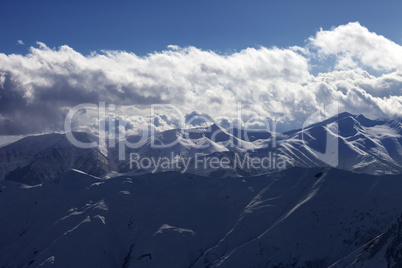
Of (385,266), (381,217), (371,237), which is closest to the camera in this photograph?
(385,266)

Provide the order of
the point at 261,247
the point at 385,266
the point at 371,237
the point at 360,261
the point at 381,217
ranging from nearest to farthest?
the point at 385,266 → the point at 360,261 → the point at 371,237 → the point at 381,217 → the point at 261,247

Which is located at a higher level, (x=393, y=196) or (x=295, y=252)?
(x=393, y=196)

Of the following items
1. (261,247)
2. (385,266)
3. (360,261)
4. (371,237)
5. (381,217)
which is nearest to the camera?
(385,266)

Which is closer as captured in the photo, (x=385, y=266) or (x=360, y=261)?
(x=385, y=266)

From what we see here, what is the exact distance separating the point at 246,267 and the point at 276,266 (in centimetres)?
1485

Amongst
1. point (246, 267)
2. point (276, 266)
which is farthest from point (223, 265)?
point (276, 266)

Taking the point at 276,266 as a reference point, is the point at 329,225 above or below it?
above

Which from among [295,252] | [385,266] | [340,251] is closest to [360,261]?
[385,266]

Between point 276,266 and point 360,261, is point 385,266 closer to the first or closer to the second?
point 360,261

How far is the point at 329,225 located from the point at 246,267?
155 feet

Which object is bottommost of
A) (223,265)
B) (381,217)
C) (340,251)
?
(223,265)

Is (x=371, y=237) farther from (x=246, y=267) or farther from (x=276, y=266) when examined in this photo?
(x=246, y=267)

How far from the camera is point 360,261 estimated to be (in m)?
143

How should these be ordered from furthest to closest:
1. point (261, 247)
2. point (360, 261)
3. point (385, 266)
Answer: point (261, 247) → point (360, 261) → point (385, 266)
